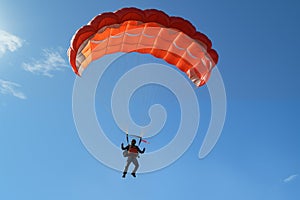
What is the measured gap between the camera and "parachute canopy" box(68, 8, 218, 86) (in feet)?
51.3

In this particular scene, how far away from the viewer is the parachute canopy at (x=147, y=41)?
51.3 feet

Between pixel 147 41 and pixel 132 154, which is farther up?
pixel 147 41

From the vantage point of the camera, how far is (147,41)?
18.6 meters

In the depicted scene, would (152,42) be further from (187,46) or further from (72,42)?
(72,42)

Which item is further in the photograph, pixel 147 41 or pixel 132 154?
pixel 147 41

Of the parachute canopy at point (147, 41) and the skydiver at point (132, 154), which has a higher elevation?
the parachute canopy at point (147, 41)

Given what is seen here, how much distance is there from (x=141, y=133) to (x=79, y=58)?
12.8 feet

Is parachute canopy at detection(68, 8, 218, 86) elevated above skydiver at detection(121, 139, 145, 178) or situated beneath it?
elevated above

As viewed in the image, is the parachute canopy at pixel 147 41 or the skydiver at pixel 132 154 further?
the skydiver at pixel 132 154

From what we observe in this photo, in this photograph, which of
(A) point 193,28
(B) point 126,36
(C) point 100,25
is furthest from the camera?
(B) point 126,36

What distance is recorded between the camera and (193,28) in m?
16.6

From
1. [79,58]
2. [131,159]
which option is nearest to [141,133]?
[131,159]

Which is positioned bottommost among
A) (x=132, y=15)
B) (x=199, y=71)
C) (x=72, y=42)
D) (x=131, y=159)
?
(x=131, y=159)

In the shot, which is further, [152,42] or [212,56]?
[152,42]
